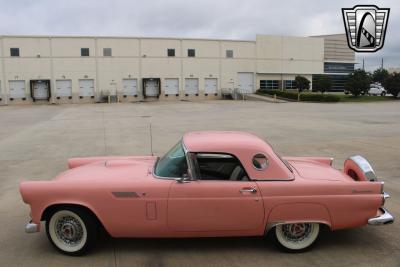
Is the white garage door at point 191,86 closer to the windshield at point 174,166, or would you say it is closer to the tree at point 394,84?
the tree at point 394,84

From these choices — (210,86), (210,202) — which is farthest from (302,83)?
(210,202)

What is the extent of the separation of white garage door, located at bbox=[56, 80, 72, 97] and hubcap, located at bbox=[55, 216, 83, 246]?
55.0 m

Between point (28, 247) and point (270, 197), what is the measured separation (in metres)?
2.92

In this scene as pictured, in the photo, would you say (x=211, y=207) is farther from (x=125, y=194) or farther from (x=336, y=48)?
(x=336, y=48)

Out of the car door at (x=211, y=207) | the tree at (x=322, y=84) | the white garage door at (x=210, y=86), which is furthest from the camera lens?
the white garage door at (x=210, y=86)

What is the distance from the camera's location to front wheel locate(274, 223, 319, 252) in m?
4.85

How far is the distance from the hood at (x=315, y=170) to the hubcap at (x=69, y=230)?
2653 millimetres

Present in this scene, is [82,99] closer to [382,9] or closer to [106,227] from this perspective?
[382,9]

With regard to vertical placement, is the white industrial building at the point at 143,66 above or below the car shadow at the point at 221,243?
above

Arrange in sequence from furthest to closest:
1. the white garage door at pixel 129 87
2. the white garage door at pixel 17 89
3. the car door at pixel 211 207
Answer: the white garage door at pixel 129 87
the white garage door at pixel 17 89
the car door at pixel 211 207

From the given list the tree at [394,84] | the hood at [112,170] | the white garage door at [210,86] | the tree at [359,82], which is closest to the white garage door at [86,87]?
the white garage door at [210,86]

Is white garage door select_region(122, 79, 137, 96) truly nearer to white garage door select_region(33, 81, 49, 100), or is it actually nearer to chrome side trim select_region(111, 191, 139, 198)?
white garage door select_region(33, 81, 49, 100)

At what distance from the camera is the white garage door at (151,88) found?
59438 mm

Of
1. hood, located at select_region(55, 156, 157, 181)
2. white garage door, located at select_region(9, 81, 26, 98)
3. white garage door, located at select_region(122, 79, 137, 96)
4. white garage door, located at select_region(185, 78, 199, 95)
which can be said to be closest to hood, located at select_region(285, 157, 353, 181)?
hood, located at select_region(55, 156, 157, 181)
